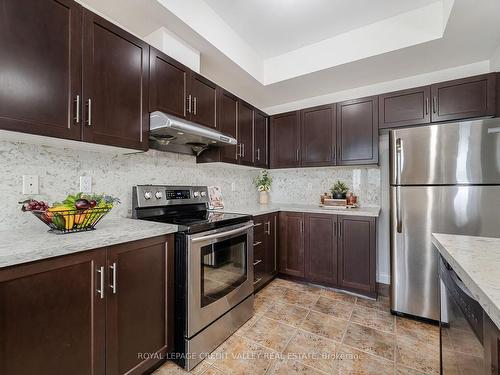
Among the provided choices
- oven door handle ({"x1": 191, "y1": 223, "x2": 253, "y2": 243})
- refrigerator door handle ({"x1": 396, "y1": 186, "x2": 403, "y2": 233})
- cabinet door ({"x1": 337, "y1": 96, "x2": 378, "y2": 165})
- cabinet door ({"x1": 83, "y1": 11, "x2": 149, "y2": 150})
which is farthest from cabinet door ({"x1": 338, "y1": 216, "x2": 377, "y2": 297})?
cabinet door ({"x1": 83, "y1": 11, "x2": 149, "y2": 150})

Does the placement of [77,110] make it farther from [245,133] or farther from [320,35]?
[320,35]

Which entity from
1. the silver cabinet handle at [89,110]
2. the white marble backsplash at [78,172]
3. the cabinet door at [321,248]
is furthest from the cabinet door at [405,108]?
the silver cabinet handle at [89,110]

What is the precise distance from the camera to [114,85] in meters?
1.46

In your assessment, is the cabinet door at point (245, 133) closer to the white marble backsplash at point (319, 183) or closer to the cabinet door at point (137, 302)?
the white marble backsplash at point (319, 183)

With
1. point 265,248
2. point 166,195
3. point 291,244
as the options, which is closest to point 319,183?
point 291,244

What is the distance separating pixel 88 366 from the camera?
112 cm

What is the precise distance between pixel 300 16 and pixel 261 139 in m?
1.38

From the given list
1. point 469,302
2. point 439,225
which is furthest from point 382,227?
point 469,302

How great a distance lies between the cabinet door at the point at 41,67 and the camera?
1.05 meters

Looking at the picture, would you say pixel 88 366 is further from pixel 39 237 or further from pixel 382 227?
pixel 382 227

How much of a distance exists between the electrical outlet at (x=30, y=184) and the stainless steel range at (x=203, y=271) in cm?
61

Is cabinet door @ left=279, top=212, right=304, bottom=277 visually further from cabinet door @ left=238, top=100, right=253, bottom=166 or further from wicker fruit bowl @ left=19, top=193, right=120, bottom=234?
wicker fruit bowl @ left=19, top=193, right=120, bottom=234

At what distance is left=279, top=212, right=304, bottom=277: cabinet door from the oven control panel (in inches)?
40.7

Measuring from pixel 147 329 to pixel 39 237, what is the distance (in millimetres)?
764
